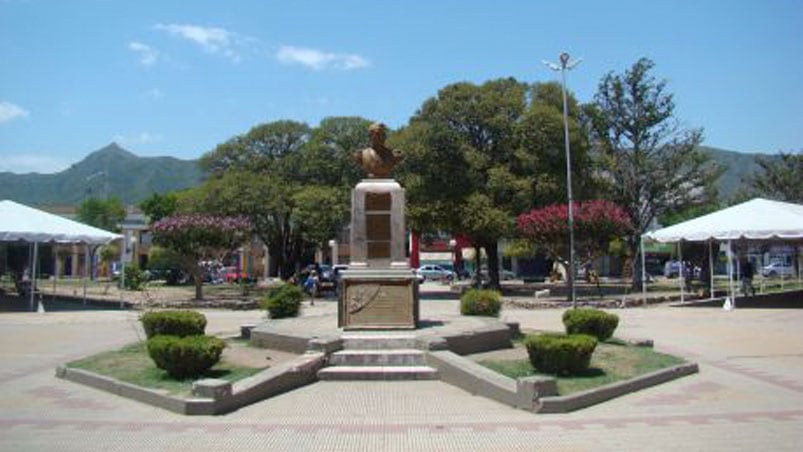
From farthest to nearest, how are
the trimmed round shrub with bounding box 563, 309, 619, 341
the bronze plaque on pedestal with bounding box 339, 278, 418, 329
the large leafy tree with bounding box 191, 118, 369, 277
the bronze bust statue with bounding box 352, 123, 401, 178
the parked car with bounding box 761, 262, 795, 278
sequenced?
1. the parked car with bounding box 761, 262, 795, 278
2. the large leafy tree with bounding box 191, 118, 369, 277
3. the bronze bust statue with bounding box 352, 123, 401, 178
4. the trimmed round shrub with bounding box 563, 309, 619, 341
5. the bronze plaque on pedestal with bounding box 339, 278, 418, 329

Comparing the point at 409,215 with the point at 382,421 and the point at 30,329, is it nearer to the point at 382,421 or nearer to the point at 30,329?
the point at 30,329

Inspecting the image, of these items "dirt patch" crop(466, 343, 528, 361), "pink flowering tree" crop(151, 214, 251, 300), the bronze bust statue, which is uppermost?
the bronze bust statue

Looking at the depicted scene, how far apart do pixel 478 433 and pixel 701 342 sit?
1067 cm

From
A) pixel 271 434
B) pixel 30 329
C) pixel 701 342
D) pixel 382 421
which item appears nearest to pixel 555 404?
pixel 382 421

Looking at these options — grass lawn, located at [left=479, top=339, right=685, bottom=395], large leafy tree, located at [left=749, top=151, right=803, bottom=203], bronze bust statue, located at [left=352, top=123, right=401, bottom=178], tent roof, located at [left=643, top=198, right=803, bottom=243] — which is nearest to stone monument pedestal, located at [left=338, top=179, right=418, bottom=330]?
bronze bust statue, located at [left=352, top=123, right=401, bottom=178]

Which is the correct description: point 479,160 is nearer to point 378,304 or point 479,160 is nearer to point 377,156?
point 377,156

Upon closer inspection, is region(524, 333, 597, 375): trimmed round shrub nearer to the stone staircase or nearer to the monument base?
the stone staircase

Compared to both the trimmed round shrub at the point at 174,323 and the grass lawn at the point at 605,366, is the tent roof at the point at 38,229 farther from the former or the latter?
the grass lawn at the point at 605,366

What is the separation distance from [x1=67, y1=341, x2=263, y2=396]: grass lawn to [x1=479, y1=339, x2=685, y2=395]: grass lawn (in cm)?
417

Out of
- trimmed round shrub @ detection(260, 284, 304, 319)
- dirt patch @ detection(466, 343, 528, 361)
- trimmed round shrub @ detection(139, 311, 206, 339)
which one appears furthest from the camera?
trimmed round shrub @ detection(260, 284, 304, 319)

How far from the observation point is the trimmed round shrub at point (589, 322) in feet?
50.0

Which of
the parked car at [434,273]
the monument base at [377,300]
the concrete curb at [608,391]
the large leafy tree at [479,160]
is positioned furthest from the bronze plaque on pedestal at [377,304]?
the parked car at [434,273]

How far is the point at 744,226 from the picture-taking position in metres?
28.5

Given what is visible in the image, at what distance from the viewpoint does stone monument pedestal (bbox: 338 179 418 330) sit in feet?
46.7
